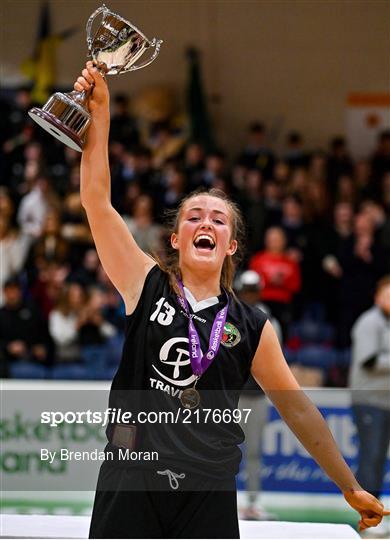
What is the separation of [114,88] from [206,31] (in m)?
1.53

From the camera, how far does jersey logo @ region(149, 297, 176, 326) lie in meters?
3.52

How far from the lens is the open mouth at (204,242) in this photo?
3.61 metres

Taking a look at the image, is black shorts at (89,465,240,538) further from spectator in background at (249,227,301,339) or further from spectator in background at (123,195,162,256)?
spectator in background at (123,195,162,256)

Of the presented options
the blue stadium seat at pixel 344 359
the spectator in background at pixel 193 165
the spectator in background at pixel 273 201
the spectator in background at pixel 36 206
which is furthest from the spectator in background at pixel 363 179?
the spectator in background at pixel 36 206

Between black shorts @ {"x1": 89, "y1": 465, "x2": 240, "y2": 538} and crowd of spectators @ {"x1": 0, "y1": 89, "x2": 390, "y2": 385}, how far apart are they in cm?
504

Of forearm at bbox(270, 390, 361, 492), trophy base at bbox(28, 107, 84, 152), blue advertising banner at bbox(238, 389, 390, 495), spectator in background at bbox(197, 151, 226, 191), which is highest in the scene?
spectator in background at bbox(197, 151, 226, 191)

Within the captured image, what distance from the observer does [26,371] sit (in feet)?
28.9

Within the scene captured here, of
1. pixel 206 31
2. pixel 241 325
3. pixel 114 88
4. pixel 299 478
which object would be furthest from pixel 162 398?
pixel 114 88

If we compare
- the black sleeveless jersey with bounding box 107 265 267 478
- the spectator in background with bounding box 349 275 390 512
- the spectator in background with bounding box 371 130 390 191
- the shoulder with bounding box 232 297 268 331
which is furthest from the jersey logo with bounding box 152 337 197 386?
the spectator in background with bounding box 371 130 390 191

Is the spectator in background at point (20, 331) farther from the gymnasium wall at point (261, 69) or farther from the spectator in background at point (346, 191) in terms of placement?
the spectator in background at point (346, 191)

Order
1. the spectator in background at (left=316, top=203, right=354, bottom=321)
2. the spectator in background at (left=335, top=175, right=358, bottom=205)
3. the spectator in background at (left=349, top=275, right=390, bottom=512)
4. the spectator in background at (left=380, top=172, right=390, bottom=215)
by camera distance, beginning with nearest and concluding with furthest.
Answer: the spectator in background at (left=349, top=275, right=390, bottom=512)
the spectator in background at (left=316, top=203, right=354, bottom=321)
the spectator in background at (left=335, top=175, right=358, bottom=205)
the spectator in background at (left=380, top=172, right=390, bottom=215)

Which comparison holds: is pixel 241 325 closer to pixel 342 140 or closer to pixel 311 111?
pixel 342 140

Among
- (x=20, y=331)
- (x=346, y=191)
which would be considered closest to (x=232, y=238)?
(x=20, y=331)

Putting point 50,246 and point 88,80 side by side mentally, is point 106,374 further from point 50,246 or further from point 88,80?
point 88,80
